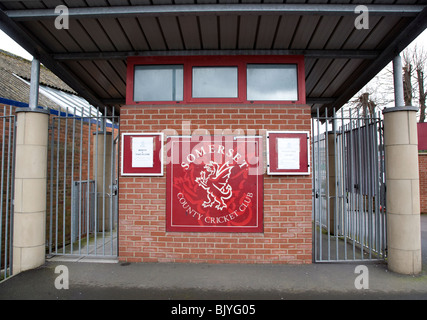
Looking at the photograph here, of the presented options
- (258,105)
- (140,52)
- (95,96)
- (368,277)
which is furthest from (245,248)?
(95,96)

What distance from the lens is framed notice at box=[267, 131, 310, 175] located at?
431 cm

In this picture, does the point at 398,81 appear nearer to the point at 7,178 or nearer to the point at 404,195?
the point at 404,195

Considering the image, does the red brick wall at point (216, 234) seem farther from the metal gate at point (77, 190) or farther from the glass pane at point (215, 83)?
the metal gate at point (77, 190)

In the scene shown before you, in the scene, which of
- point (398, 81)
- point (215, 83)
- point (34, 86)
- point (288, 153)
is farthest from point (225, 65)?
point (34, 86)

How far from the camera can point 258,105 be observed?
4410 mm

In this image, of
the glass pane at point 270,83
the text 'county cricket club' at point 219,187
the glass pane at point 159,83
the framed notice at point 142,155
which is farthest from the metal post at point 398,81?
→ the framed notice at point 142,155

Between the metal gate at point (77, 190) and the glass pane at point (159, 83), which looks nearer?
the glass pane at point (159, 83)

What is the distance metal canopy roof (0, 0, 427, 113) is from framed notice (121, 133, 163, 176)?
4.87 feet

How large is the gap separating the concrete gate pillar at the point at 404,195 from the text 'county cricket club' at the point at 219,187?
81.6 inches

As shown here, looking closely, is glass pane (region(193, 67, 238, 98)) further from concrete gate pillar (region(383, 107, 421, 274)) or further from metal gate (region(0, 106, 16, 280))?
metal gate (region(0, 106, 16, 280))

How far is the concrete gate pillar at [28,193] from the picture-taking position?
424 centimetres

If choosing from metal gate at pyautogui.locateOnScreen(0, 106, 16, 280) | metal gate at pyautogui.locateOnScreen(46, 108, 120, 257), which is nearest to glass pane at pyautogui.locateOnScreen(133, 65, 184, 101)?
metal gate at pyautogui.locateOnScreen(46, 108, 120, 257)

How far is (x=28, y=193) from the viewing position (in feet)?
14.0
